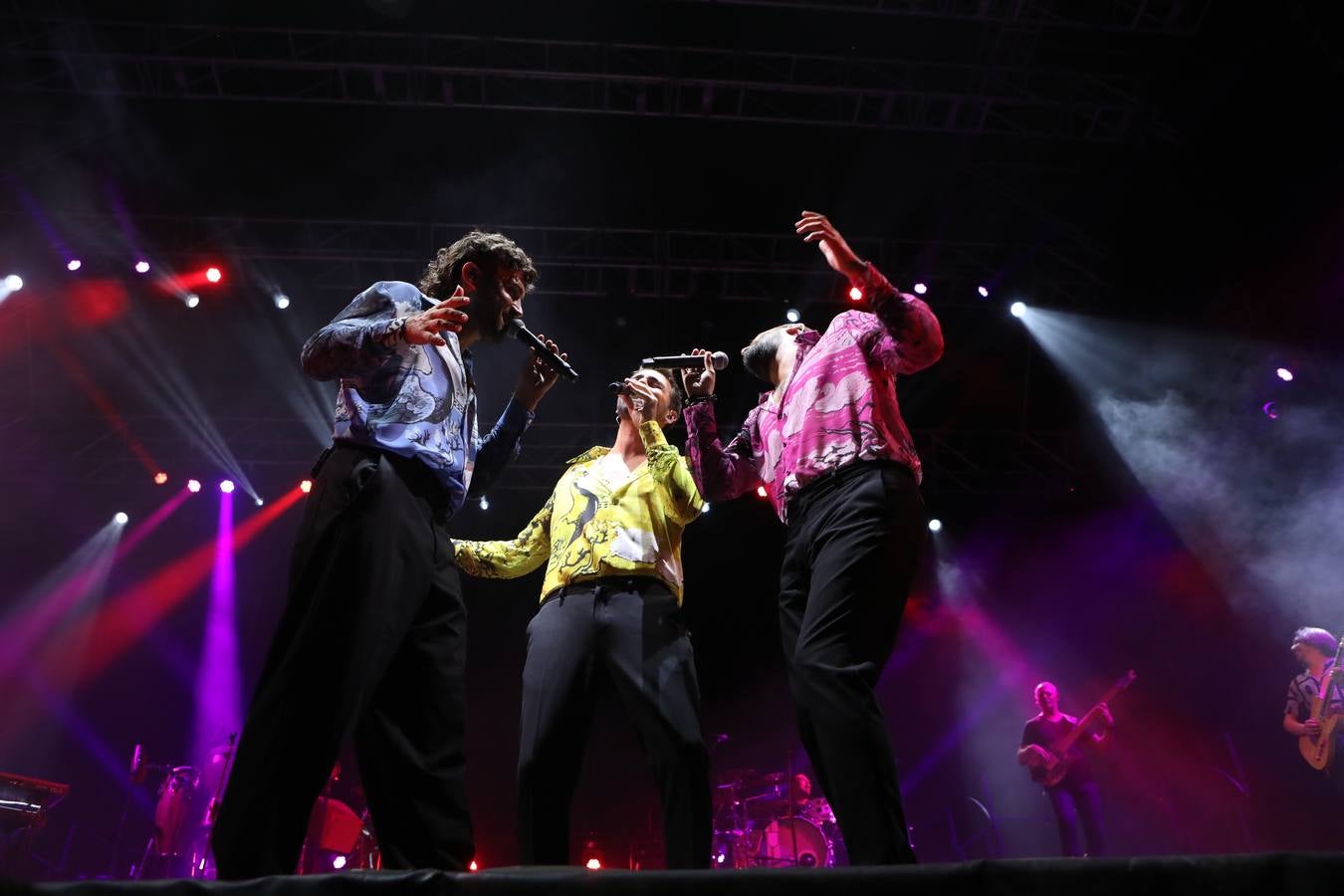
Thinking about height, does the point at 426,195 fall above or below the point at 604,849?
above

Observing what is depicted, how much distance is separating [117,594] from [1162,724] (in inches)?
498

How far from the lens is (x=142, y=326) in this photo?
8.65 m

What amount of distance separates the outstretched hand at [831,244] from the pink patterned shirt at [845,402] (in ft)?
0.15

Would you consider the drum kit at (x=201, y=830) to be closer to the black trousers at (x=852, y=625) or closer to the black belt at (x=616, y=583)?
the black belt at (x=616, y=583)

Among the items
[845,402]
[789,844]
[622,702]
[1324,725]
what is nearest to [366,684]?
[622,702]

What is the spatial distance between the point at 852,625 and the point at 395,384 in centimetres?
135

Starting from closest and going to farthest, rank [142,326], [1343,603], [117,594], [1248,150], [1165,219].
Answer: [1248,150] < [1165,219] < [1343,603] < [142,326] < [117,594]

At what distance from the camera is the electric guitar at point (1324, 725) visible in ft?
19.2

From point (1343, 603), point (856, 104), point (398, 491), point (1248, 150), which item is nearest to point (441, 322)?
point (398, 491)

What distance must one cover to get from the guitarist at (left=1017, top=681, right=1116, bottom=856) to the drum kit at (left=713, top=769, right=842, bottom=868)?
1.94m

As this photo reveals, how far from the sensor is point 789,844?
7582mm

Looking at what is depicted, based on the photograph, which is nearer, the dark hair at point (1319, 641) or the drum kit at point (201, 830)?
the dark hair at point (1319, 641)

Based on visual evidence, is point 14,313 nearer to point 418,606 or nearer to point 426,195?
point 426,195

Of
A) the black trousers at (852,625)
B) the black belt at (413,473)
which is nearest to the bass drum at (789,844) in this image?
the black trousers at (852,625)
